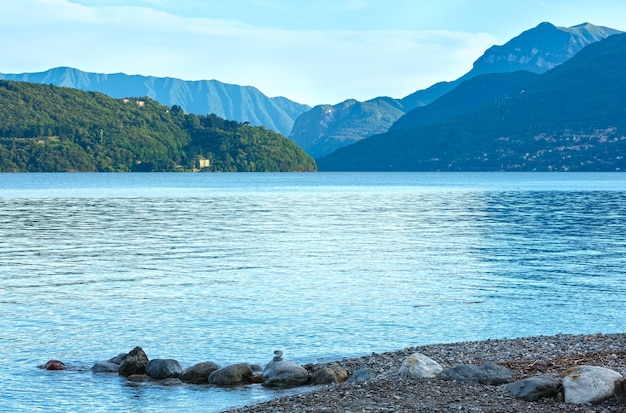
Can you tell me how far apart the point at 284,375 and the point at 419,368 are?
4398 millimetres

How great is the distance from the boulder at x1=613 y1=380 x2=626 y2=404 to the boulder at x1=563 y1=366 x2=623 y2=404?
21 cm

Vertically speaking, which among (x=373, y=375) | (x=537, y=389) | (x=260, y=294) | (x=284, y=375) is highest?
(x=537, y=389)

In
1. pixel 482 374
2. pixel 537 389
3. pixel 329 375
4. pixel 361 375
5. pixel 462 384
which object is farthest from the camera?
pixel 329 375

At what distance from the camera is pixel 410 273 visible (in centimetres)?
4797

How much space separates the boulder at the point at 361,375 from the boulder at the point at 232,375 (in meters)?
3.69

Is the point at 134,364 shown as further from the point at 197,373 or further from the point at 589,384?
the point at 589,384

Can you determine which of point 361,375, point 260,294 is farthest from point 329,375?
point 260,294

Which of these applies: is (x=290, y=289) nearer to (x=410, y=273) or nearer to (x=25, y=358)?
(x=410, y=273)

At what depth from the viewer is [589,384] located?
1897 cm

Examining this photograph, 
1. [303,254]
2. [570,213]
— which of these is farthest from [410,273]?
[570,213]

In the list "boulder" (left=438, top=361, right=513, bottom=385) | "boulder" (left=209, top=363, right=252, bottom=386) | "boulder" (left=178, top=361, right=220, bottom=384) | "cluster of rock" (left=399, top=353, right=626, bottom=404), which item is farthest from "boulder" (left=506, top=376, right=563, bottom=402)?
"boulder" (left=178, top=361, right=220, bottom=384)

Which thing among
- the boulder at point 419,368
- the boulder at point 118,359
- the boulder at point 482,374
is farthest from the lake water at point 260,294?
the boulder at point 482,374

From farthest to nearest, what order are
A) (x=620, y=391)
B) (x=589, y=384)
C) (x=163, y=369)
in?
(x=163, y=369)
(x=589, y=384)
(x=620, y=391)

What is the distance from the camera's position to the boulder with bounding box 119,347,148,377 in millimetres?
26047
